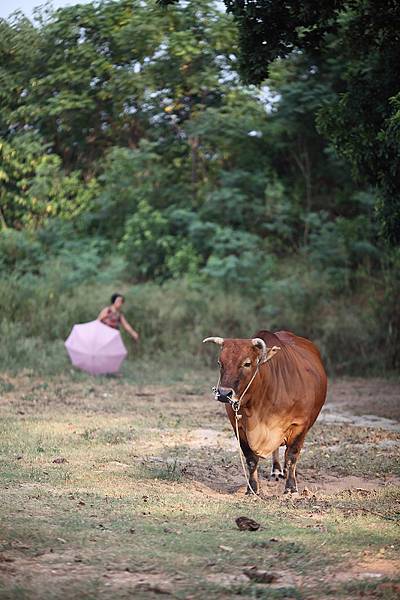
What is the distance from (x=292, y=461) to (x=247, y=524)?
1.70 meters

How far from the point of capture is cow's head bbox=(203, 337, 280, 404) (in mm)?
7301

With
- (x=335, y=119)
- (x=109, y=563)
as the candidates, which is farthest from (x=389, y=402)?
(x=109, y=563)

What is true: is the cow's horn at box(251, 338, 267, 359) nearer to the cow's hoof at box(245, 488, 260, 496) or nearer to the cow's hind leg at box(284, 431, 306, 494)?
the cow's hind leg at box(284, 431, 306, 494)

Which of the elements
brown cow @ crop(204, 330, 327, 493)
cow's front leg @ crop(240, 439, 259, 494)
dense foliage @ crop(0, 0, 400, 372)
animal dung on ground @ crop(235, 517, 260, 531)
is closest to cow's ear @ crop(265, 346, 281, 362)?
brown cow @ crop(204, 330, 327, 493)

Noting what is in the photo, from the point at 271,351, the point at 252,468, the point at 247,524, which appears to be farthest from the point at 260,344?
the point at 247,524

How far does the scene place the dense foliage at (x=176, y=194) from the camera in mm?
18391

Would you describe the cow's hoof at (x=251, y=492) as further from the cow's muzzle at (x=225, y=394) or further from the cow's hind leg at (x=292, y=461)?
the cow's muzzle at (x=225, y=394)

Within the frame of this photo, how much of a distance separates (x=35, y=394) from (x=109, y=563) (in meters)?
7.78

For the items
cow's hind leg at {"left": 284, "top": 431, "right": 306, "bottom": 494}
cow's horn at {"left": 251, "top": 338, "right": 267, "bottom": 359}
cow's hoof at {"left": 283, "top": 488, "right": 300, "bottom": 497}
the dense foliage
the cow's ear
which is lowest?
the dense foliage

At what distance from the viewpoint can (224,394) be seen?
7.12m

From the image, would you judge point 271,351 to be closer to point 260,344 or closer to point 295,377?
point 260,344

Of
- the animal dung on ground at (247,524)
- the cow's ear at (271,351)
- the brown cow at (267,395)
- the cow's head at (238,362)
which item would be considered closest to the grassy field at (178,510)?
the animal dung on ground at (247,524)

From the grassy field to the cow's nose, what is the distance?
2.56ft

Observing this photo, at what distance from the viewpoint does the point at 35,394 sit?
12.9m
